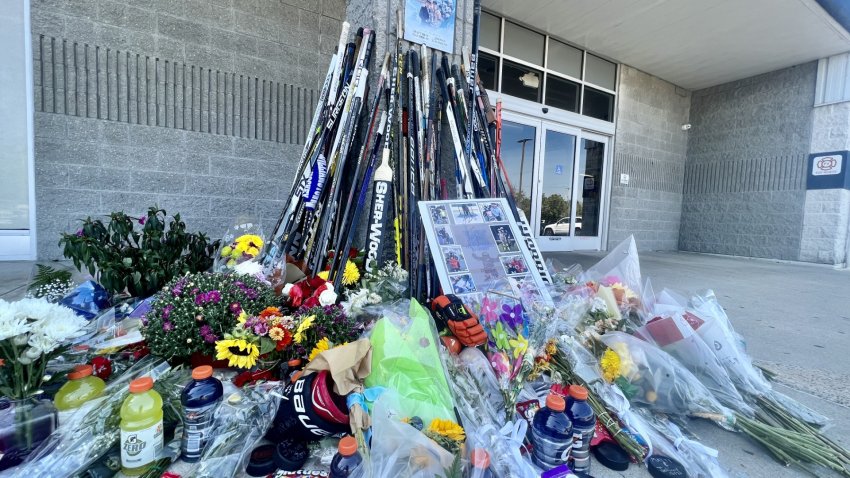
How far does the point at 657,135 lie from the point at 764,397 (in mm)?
7576

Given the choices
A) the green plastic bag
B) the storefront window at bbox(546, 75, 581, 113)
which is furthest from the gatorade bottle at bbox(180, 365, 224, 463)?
the storefront window at bbox(546, 75, 581, 113)

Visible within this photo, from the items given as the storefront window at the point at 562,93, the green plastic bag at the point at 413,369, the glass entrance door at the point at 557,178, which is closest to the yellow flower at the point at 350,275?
the green plastic bag at the point at 413,369

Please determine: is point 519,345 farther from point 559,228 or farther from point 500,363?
point 559,228

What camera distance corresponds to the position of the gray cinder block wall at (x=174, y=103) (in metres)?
3.31

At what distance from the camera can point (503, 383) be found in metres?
1.30

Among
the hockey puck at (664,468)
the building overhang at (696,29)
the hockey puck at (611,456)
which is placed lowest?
the hockey puck at (611,456)

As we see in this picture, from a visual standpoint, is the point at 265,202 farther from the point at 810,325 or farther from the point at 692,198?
the point at 692,198

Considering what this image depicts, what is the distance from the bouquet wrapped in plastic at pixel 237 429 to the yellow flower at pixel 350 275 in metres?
0.84

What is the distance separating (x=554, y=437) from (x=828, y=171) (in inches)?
346

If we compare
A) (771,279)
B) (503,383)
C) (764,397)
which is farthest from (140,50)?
(771,279)

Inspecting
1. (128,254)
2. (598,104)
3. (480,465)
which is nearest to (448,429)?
(480,465)

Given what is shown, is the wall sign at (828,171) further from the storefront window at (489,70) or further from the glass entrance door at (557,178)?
the storefront window at (489,70)

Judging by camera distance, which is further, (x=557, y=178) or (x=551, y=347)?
(x=557, y=178)

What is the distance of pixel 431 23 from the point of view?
8.95ft
